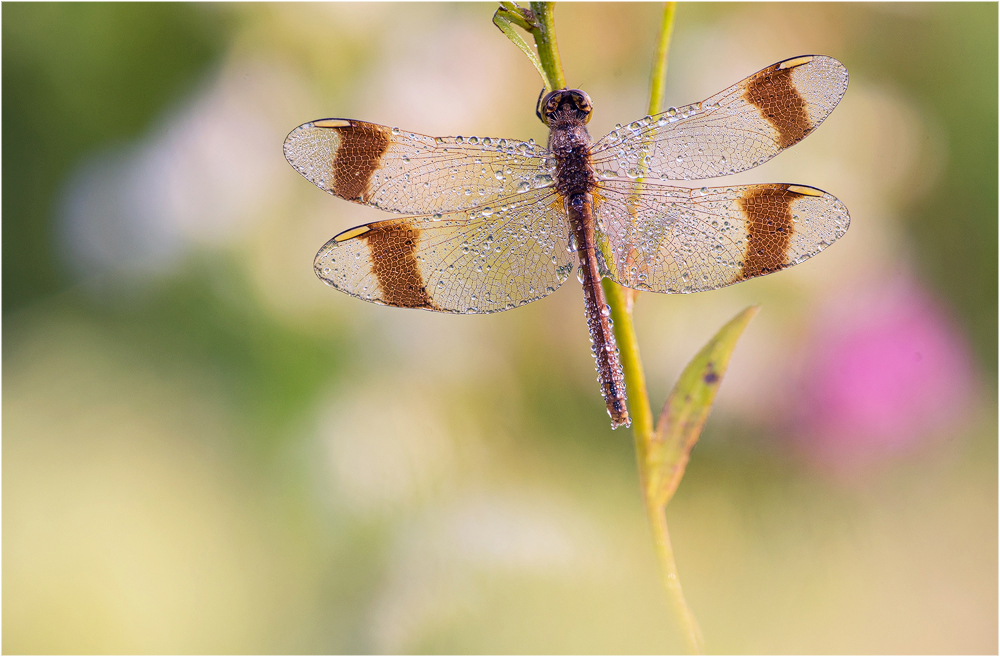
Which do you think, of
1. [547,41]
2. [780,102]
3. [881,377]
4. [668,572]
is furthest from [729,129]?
[881,377]

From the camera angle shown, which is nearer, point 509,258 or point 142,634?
point 509,258

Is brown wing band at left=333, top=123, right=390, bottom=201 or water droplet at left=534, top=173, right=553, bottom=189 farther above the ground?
brown wing band at left=333, top=123, right=390, bottom=201

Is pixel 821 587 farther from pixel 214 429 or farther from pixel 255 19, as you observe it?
pixel 255 19

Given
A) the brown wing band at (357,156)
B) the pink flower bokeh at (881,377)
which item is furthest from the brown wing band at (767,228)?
the pink flower bokeh at (881,377)

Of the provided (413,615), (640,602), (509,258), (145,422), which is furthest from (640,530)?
(145,422)

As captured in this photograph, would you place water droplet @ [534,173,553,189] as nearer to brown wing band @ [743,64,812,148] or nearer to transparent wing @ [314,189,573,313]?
transparent wing @ [314,189,573,313]

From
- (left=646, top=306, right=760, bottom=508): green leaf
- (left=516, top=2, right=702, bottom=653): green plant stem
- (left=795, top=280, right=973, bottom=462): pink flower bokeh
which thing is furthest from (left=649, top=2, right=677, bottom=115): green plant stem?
(left=795, top=280, right=973, bottom=462): pink flower bokeh

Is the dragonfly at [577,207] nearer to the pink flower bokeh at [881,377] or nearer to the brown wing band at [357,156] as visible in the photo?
the brown wing band at [357,156]
